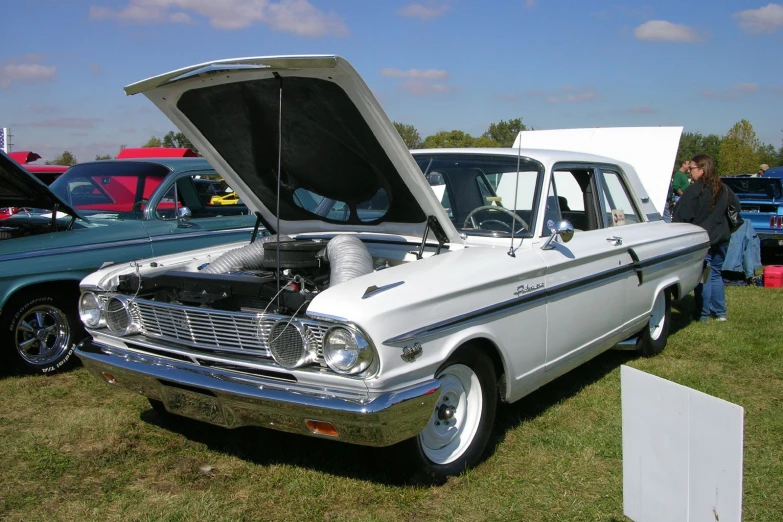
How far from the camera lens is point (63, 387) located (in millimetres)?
5016

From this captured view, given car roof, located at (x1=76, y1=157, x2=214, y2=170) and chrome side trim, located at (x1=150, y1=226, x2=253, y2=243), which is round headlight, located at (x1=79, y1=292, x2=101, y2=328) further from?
car roof, located at (x1=76, y1=157, x2=214, y2=170)

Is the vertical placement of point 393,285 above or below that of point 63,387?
above

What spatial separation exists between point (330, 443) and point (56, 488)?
1378 millimetres

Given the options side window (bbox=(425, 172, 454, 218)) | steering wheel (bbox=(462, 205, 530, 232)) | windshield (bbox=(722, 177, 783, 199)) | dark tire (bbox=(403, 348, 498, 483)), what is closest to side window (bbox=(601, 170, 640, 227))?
steering wheel (bbox=(462, 205, 530, 232))

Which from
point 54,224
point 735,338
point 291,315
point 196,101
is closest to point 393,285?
point 291,315

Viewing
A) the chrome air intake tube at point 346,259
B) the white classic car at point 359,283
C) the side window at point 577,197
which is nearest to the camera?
the white classic car at point 359,283

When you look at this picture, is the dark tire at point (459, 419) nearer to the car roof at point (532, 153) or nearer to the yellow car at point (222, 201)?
the car roof at point (532, 153)

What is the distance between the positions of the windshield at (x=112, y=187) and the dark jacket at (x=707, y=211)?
4.99 m

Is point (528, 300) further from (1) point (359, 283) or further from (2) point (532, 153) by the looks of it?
(2) point (532, 153)

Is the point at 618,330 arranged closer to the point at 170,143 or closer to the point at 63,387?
the point at 63,387

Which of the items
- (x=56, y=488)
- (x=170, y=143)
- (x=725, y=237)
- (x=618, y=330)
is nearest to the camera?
(x=56, y=488)

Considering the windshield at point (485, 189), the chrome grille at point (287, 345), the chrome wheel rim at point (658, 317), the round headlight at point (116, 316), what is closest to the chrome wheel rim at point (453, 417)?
the chrome grille at point (287, 345)

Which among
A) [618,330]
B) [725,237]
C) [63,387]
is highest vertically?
[725,237]

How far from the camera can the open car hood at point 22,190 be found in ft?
16.2
